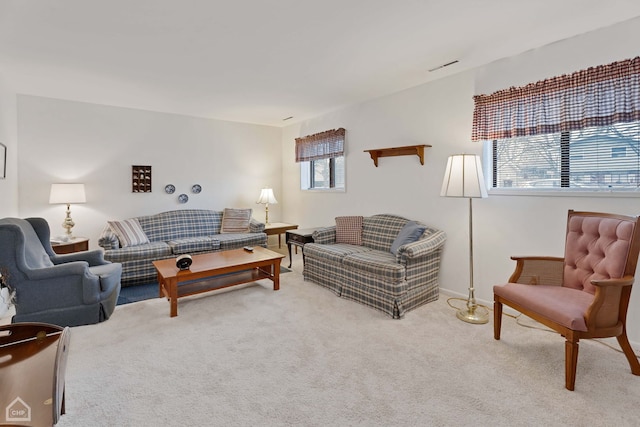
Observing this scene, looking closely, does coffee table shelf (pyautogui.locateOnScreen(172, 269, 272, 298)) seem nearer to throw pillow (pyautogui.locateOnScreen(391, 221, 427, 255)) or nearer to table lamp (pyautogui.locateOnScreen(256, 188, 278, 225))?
throw pillow (pyautogui.locateOnScreen(391, 221, 427, 255))

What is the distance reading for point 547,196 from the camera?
277 centimetres

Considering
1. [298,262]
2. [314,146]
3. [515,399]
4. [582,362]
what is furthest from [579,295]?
[314,146]

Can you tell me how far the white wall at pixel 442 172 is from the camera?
2.53m

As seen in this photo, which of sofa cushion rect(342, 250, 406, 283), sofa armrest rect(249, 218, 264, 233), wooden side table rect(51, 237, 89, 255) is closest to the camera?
sofa cushion rect(342, 250, 406, 283)

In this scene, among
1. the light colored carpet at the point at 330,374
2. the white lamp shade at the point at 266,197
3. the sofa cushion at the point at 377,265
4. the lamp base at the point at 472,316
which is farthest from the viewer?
the white lamp shade at the point at 266,197

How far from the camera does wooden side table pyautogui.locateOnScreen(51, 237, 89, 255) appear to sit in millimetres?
3803

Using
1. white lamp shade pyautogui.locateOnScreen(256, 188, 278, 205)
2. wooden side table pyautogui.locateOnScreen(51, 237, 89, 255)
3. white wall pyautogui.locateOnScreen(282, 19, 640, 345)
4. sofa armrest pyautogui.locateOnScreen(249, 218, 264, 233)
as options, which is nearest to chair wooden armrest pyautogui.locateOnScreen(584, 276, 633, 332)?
white wall pyautogui.locateOnScreen(282, 19, 640, 345)

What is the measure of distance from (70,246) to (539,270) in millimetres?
4939

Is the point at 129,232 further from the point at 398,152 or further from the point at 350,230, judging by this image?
the point at 398,152

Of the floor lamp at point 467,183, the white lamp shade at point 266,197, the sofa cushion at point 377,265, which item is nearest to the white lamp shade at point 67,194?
the white lamp shade at point 266,197

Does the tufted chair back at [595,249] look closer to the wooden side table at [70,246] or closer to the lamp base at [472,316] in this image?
the lamp base at [472,316]

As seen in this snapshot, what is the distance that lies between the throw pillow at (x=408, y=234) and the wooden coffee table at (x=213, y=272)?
4.37 ft

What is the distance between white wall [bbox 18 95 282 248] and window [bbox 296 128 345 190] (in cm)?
79

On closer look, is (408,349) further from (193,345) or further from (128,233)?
(128,233)
